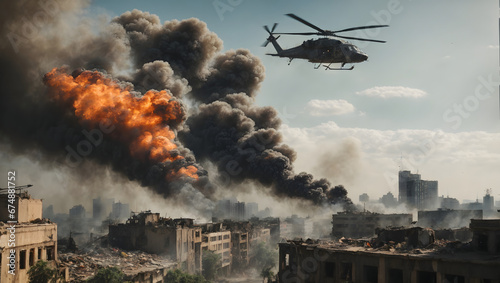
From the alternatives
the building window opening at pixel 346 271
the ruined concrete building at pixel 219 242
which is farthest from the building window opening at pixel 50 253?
the ruined concrete building at pixel 219 242

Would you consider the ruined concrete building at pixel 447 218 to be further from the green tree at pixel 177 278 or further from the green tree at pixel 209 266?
the green tree at pixel 177 278

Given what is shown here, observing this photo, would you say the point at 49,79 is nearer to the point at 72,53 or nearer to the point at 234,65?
the point at 72,53

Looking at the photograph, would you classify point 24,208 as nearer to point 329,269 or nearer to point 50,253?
point 50,253

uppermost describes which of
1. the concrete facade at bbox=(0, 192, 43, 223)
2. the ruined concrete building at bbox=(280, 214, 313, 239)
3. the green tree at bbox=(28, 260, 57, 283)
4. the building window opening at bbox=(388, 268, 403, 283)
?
the concrete facade at bbox=(0, 192, 43, 223)

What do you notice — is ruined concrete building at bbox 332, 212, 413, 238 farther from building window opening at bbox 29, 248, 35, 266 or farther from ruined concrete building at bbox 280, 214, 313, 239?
ruined concrete building at bbox 280, 214, 313, 239

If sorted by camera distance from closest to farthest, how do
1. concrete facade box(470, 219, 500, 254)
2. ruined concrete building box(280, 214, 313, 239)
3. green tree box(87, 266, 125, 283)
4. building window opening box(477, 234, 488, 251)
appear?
1. concrete facade box(470, 219, 500, 254)
2. building window opening box(477, 234, 488, 251)
3. green tree box(87, 266, 125, 283)
4. ruined concrete building box(280, 214, 313, 239)

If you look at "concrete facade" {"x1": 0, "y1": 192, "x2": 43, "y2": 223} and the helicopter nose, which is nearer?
"concrete facade" {"x1": 0, "y1": 192, "x2": 43, "y2": 223}

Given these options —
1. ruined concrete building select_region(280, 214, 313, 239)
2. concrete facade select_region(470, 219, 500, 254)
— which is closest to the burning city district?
concrete facade select_region(470, 219, 500, 254)

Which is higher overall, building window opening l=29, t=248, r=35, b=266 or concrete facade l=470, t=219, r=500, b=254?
concrete facade l=470, t=219, r=500, b=254
